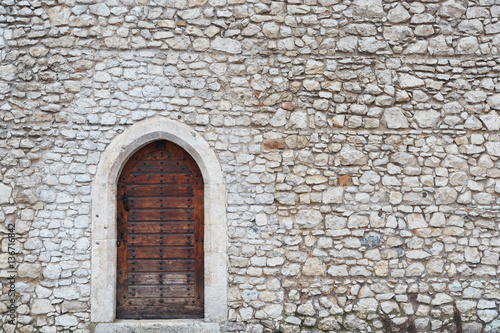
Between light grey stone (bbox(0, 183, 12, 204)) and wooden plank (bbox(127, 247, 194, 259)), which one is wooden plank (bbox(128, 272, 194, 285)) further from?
light grey stone (bbox(0, 183, 12, 204))

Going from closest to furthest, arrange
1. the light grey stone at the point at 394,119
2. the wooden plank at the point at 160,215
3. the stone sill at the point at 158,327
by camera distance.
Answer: the stone sill at the point at 158,327 → the light grey stone at the point at 394,119 → the wooden plank at the point at 160,215

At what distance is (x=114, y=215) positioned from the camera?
4.35m

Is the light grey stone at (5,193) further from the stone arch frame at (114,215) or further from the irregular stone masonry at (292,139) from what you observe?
the stone arch frame at (114,215)

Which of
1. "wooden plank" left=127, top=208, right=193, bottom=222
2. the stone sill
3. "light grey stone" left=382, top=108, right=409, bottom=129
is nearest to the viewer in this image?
the stone sill

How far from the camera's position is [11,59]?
171 inches

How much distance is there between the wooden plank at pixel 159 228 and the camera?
446cm

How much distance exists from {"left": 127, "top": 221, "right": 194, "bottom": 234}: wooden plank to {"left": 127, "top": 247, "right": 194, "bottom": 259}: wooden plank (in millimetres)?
186

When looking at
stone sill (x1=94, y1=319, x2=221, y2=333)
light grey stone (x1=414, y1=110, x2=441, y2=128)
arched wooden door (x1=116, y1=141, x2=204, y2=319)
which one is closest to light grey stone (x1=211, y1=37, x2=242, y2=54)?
arched wooden door (x1=116, y1=141, x2=204, y2=319)

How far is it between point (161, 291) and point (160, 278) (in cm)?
14

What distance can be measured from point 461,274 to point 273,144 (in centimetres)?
246

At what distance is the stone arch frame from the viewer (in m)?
4.24

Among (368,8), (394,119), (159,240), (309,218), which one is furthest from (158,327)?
(368,8)

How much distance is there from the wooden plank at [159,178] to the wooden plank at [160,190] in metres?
0.05

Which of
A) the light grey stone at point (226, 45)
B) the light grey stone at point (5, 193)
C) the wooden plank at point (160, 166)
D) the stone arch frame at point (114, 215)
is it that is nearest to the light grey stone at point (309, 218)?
the stone arch frame at point (114, 215)
